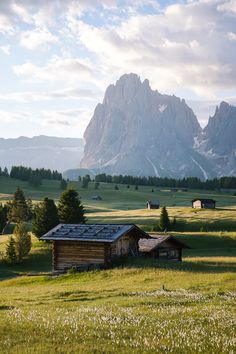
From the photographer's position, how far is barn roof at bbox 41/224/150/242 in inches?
1799

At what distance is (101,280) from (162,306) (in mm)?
18017

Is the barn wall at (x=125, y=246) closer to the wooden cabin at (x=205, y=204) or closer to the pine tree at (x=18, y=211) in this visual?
the pine tree at (x=18, y=211)

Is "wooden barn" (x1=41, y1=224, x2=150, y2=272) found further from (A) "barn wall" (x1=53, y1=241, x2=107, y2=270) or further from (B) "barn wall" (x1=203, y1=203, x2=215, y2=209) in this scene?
(B) "barn wall" (x1=203, y1=203, x2=215, y2=209)

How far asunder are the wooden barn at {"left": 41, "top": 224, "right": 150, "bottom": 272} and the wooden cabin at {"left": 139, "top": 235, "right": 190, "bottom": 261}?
248 cm

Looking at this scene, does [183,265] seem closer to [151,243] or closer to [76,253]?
[151,243]

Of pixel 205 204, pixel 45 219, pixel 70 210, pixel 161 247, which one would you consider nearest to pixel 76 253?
pixel 161 247

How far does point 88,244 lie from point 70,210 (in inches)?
1056

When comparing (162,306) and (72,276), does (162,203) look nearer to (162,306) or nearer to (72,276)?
(72,276)

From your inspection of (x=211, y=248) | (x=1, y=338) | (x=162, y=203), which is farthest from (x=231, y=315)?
(x=162, y=203)

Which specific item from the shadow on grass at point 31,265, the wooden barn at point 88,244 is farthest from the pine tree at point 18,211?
the wooden barn at point 88,244

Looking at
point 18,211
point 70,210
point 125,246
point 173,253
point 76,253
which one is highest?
point 70,210

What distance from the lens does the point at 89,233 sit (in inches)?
1857

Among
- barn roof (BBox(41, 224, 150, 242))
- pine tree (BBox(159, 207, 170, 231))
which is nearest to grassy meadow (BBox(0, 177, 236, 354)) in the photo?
barn roof (BBox(41, 224, 150, 242))

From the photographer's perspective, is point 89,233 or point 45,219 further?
point 45,219
